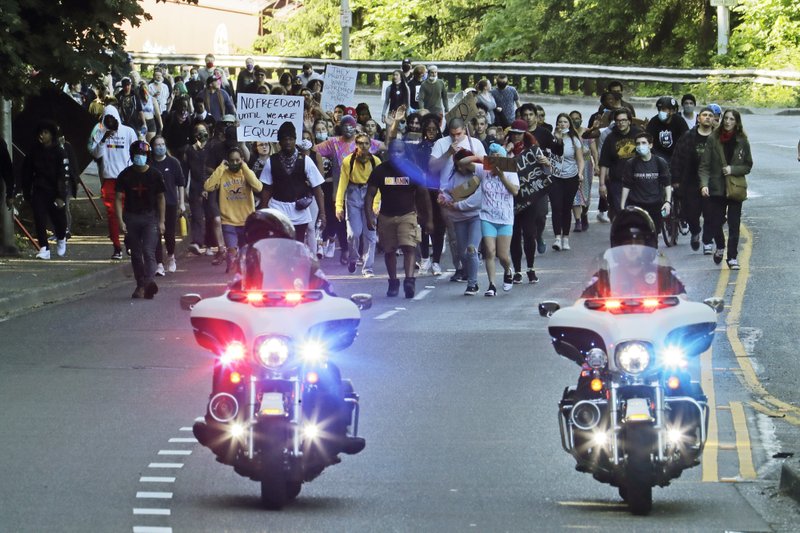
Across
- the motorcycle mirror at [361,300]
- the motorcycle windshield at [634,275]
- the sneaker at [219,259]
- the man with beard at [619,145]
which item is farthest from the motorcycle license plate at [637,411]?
the sneaker at [219,259]

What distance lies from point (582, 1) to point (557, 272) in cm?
3152

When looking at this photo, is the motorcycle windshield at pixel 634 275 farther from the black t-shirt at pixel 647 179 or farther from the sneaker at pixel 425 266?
the sneaker at pixel 425 266

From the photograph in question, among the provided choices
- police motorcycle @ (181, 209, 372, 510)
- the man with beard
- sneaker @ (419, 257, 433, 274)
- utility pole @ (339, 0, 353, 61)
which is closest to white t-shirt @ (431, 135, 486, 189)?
sneaker @ (419, 257, 433, 274)

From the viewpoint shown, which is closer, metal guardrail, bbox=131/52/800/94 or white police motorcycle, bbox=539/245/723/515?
white police motorcycle, bbox=539/245/723/515

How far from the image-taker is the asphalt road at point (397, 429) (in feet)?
29.8

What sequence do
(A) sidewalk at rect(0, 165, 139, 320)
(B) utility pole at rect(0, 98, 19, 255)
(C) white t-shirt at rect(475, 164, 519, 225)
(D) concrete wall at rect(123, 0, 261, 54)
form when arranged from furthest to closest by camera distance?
(D) concrete wall at rect(123, 0, 261, 54)
(B) utility pole at rect(0, 98, 19, 255)
(A) sidewalk at rect(0, 165, 139, 320)
(C) white t-shirt at rect(475, 164, 519, 225)

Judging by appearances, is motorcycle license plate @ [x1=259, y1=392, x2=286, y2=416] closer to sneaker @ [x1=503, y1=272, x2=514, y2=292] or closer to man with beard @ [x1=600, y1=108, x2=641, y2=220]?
sneaker @ [x1=503, y1=272, x2=514, y2=292]

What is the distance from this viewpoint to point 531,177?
2095 centimetres

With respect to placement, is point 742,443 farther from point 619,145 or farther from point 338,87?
point 338,87

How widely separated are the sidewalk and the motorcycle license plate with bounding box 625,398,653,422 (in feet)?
36.8

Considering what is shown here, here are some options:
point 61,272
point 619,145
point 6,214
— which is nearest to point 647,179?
point 619,145

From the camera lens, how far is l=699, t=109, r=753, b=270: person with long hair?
2084 centimetres

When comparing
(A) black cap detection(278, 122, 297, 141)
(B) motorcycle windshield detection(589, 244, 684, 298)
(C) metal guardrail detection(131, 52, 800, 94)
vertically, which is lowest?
(B) motorcycle windshield detection(589, 244, 684, 298)

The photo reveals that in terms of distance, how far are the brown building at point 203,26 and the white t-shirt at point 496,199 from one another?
55.3 metres
